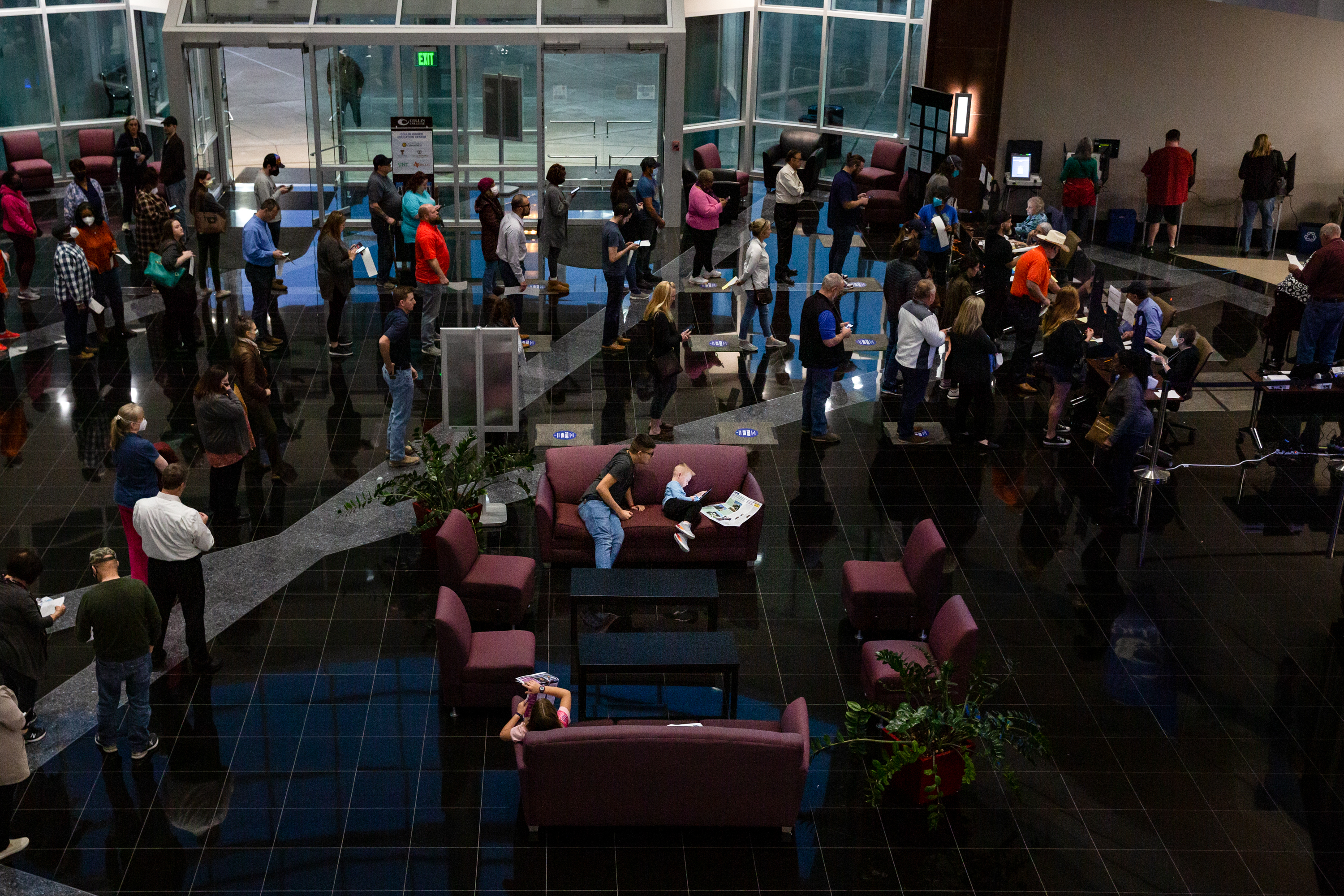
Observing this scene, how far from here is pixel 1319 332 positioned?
46.0 ft

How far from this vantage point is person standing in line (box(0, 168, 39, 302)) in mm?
14742

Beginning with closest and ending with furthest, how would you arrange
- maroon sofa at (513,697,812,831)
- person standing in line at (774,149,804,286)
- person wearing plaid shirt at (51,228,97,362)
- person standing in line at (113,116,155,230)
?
Result: maroon sofa at (513,697,812,831)
person wearing plaid shirt at (51,228,97,362)
person standing in line at (774,149,804,286)
person standing in line at (113,116,155,230)

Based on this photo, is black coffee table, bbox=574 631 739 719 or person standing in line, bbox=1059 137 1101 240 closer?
black coffee table, bbox=574 631 739 719

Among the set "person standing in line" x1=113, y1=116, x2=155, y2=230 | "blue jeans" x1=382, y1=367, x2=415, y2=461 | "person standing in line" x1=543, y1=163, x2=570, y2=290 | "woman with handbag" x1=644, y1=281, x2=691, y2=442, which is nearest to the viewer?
"blue jeans" x1=382, y1=367, x2=415, y2=461

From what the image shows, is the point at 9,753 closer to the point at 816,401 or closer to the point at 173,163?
the point at 816,401

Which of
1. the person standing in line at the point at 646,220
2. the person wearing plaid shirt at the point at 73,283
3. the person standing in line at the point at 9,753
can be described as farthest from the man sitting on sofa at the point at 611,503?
the person wearing plaid shirt at the point at 73,283

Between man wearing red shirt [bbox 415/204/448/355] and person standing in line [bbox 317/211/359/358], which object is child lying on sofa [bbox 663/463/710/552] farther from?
person standing in line [bbox 317/211/359/358]

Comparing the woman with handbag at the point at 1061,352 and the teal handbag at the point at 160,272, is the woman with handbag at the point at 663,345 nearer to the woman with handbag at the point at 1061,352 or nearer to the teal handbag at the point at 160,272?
the woman with handbag at the point at 1061,352

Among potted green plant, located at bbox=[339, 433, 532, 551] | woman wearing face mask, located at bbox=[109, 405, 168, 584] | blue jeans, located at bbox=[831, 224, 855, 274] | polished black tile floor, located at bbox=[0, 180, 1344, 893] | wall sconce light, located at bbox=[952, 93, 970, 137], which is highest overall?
wall sconce light, located at bbox=[952, 93, 970, 137]

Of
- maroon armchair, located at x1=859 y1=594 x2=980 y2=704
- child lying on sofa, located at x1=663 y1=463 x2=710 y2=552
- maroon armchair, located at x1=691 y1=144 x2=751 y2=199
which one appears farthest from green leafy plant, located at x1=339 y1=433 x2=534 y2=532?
maroon armchair, located at x1=691 y1=144 x2=751 y2=199

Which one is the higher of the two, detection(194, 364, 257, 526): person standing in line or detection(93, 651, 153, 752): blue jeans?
detection(194, 364, 257, 526): person standing in line

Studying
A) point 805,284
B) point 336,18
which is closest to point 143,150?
point 336,18

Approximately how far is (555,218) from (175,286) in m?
4.45

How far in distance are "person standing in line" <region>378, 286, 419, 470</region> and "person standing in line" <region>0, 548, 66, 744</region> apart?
3.94 m
